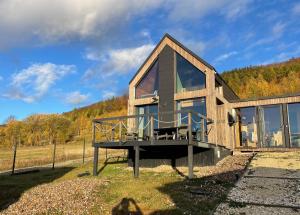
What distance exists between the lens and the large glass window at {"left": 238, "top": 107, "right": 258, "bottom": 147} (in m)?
19.1

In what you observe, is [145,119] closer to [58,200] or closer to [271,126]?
[271,126]

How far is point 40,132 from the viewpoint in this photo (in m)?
60.1

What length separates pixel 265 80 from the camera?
188 feet

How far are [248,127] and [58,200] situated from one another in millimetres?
13786

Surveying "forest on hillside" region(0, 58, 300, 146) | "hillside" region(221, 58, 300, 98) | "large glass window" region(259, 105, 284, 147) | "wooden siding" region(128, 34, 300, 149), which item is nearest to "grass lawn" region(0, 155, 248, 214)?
"wooden siding" region(128, 34, 300, 149)

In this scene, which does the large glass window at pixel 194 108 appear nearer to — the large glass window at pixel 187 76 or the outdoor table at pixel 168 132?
the large glass window at pixel 187 76

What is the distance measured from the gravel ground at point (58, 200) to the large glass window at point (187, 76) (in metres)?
8.18

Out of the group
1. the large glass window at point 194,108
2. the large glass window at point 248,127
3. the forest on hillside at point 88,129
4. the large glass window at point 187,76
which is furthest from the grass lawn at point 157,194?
the forest on hillside at point 88,129

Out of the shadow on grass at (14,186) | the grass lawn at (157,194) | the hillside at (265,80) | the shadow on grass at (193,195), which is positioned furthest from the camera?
the hillside at (265,80)

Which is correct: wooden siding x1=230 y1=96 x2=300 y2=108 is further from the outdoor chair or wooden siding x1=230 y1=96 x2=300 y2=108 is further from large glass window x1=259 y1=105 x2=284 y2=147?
the outdoor chair

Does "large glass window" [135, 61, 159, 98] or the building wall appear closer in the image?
the building wall

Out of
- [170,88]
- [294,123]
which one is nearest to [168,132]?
[170,88]

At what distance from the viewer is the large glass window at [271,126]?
18.0 metres

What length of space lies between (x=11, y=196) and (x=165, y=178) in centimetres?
640
